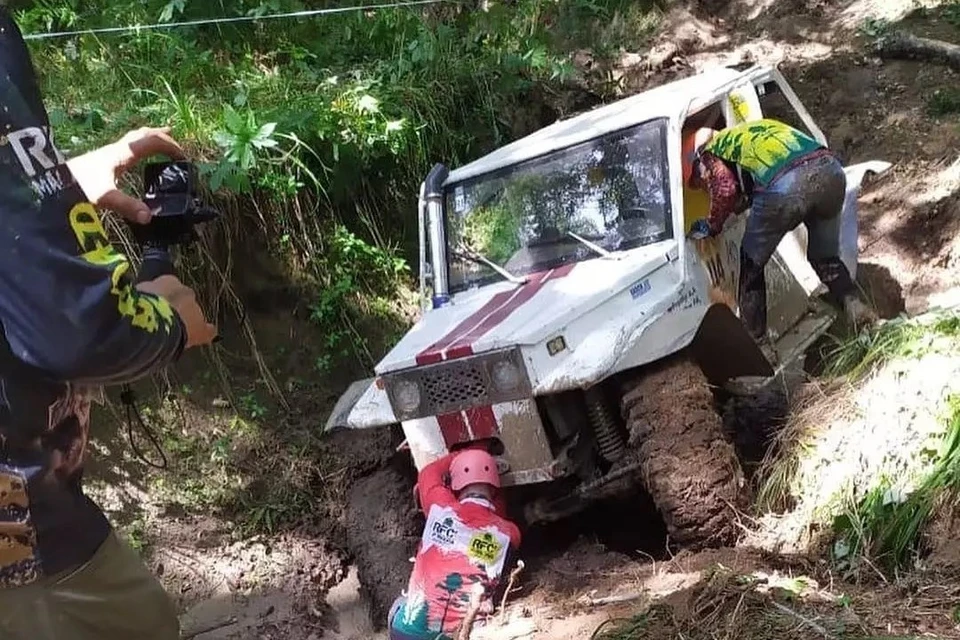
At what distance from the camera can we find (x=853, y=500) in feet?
10.6

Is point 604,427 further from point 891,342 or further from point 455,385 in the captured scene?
point 891,342

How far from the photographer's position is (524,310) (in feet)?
12.2

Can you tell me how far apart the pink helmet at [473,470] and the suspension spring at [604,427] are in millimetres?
448

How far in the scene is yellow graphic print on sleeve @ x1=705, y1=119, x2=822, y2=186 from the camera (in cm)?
442

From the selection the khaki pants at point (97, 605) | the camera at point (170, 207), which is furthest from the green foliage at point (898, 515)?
the camera at point (170, 207)

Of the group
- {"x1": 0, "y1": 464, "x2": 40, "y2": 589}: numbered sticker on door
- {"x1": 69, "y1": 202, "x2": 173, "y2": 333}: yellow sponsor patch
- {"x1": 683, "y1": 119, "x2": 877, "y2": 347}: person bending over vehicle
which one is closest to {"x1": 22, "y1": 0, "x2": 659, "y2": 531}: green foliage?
{"x1": 683, "y1": 119, "x2": 877, "y2": 347}: person bending over vehicle

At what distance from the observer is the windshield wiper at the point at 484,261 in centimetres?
420

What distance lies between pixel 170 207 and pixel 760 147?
325 centimetres

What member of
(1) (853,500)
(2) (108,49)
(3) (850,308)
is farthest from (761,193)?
(2) (108,49)

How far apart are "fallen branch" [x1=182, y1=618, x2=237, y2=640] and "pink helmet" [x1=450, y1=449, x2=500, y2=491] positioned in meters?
1.23

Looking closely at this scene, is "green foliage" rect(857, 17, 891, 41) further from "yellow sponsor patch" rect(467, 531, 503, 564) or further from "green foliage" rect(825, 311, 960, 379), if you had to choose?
"yellow sponsor patch" rect(467, 531, 503, 564)

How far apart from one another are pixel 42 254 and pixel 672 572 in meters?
2.46

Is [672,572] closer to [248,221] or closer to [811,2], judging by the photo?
[248,221]

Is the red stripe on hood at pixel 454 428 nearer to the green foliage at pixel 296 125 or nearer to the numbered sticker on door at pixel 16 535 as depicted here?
the green foliage at pixel 296 125
